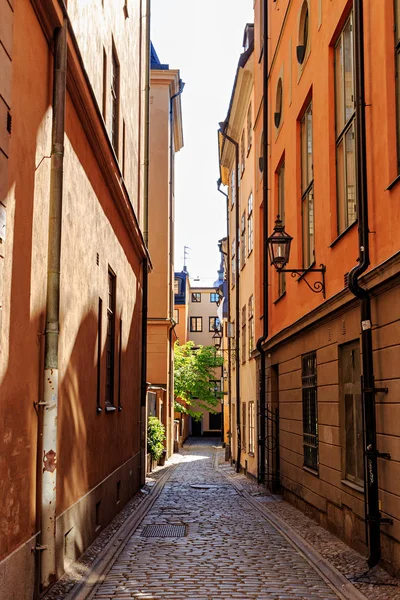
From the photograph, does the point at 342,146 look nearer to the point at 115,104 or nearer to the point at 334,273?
the point at 334,273

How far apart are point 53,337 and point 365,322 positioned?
→ 3316mm

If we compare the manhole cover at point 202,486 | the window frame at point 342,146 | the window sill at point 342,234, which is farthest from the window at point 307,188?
the manhole cover at point 202,486

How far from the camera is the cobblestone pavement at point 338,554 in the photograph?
7.12 m

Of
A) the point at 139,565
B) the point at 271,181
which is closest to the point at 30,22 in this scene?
the point at 139,565

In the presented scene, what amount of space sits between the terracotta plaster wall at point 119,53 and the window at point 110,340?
2.59 metres

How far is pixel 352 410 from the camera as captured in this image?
9.75 meters

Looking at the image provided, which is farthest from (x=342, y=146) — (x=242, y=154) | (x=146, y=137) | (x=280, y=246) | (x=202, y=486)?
(x=242, y=154)

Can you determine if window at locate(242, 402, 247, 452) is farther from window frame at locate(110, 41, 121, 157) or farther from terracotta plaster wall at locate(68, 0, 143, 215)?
window frame at locate(110, 41, 121, 157)

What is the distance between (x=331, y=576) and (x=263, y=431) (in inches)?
400

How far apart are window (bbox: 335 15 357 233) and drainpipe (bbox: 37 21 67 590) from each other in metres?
4.05

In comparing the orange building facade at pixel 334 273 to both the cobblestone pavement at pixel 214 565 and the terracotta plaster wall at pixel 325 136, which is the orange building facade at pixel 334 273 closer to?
the terracotta plaster wall at pixel 325 136

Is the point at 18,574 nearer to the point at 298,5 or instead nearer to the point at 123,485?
the point at 123,485

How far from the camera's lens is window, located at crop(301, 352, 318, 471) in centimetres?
1233

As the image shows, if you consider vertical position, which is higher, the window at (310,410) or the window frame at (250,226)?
the window frame at (250,226)
